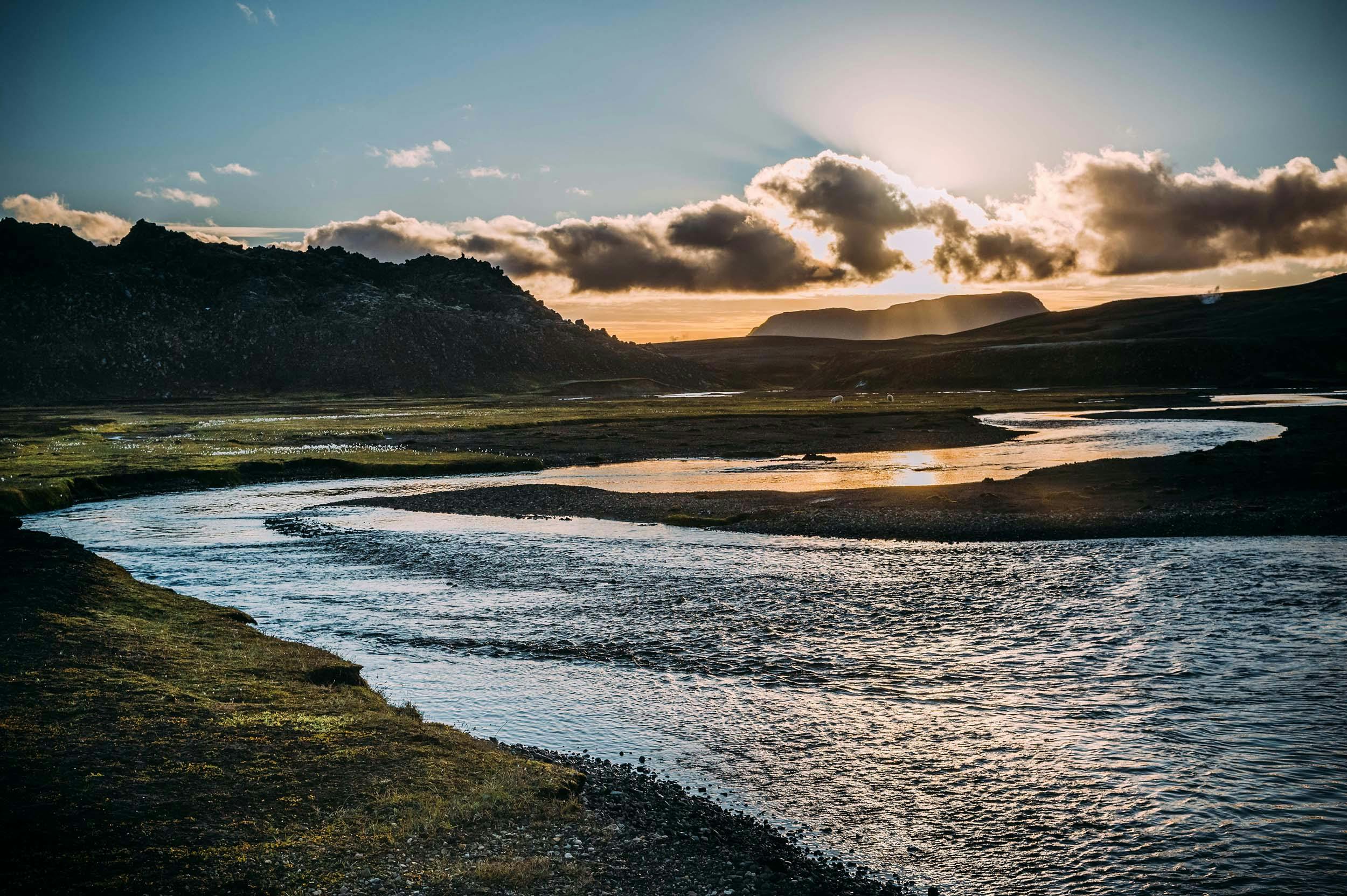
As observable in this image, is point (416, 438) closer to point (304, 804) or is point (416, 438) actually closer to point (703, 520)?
point (703, 520)

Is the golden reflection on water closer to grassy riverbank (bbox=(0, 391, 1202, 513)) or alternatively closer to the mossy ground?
grassy riverbank (bbox=(0, 391, 1202, 513))

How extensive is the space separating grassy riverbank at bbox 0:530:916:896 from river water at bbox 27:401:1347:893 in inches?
66.0

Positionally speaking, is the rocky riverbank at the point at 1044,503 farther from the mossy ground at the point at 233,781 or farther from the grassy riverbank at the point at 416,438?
the mossy ground at the point at 233,781

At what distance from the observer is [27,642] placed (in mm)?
20844

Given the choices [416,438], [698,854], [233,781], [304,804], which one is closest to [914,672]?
[698,854]

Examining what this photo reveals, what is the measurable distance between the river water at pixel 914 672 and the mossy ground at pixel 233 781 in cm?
267

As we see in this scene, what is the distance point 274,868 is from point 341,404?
643 feet

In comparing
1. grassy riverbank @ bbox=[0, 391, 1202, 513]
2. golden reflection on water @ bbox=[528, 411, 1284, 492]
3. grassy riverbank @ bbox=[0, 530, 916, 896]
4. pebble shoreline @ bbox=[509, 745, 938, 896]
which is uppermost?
grassy riverbank @ bbox=[0, 391, 1202, 513]

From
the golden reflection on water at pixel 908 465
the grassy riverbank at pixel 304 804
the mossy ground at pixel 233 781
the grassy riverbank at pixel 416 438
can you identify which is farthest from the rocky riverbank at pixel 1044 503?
the grassy riverbank at pixel 304 804

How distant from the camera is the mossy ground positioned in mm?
11852

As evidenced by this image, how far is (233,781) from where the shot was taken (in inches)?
566

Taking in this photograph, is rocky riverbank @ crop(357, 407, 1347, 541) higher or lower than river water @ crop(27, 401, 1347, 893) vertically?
higher

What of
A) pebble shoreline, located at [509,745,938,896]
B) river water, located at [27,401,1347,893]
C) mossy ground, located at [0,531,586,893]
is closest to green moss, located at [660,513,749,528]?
river water, located at [27,401,1347,893]

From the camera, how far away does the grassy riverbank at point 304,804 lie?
39.0 ft
